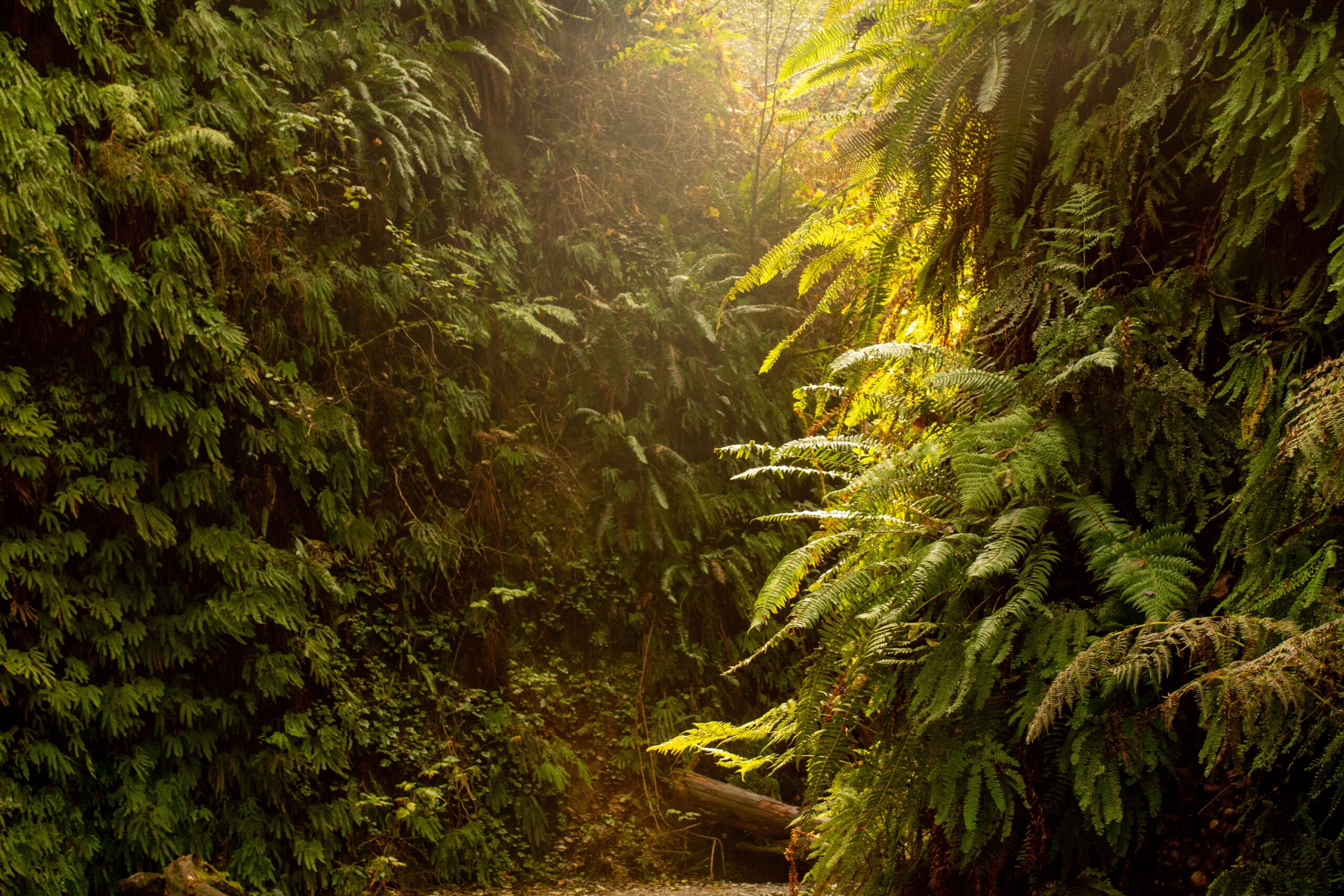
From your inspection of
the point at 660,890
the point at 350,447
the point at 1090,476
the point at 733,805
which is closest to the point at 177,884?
the point at 350,447

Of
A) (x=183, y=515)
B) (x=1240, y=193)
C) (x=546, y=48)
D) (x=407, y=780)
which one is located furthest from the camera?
(x=546, y=48)

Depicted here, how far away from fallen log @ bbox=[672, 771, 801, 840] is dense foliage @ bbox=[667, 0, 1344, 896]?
3.60 m

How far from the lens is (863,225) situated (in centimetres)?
318

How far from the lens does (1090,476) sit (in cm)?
223

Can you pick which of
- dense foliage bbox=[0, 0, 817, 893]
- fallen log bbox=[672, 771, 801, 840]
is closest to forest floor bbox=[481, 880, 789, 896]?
dense foliage bbox=[0, 0, 817, 893]

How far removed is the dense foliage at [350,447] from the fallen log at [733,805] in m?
0.29

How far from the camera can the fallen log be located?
6.11 m

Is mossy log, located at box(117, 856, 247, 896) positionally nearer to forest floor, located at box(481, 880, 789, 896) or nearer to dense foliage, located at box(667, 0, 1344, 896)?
forest floor, located at box(481, 880, 789, 896)

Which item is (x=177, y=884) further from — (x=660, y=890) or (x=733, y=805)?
(x=733, y=805)

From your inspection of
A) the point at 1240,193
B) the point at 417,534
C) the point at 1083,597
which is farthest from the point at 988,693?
the point at 417,534

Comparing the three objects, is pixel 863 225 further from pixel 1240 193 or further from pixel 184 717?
pixel 184 717

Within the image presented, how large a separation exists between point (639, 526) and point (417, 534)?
1910 millimetres

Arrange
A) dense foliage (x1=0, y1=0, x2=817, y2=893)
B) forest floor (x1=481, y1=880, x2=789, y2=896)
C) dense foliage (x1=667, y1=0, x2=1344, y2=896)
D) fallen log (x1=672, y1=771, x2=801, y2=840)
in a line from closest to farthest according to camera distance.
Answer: dense foliage (x1=667, y1=0, x2=1344, y2=896) < dense foliage (x1=0, y1=0, x2=817, y2=893) < forest floor (x1=481, y1=880, x2=789, y2=896) < fallen log (x1=672, y1=771, x2=801, y2=840)

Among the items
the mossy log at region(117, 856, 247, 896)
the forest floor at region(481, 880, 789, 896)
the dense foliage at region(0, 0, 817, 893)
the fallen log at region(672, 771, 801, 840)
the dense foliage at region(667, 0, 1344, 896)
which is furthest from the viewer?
the fallen log at region(672, 771, 801, 840)
